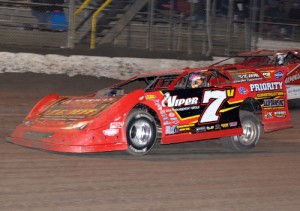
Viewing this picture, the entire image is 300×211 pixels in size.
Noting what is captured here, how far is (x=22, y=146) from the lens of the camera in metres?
9.44

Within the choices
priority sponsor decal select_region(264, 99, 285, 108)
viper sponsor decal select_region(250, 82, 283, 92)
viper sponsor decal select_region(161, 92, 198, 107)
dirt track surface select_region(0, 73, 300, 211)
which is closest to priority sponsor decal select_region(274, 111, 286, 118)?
priority sponsor decal select_region(264, 99, 285, 108)

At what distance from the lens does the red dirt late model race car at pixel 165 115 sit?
28.9 feet

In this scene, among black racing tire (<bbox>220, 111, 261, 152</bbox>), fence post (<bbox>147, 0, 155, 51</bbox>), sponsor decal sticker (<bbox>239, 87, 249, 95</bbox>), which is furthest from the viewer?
fence post (<bbox>147, 0, 155, 51</bbox>)

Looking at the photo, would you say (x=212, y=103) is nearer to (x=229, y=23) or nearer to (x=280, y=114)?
(x=280, y=114)

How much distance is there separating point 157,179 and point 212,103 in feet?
8.04

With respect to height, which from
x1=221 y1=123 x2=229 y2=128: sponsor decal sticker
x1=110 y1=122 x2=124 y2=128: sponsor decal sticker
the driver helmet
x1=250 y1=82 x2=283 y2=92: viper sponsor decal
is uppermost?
the driver helmet

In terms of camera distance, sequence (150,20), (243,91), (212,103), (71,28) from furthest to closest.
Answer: (150,20) → (71,28) → (243,91) → (212,103)

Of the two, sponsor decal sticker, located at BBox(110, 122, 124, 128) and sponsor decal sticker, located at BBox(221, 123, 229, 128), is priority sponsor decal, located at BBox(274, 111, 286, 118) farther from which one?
sponsor decal sticker, located at BBox(110, 122, 124, 128)

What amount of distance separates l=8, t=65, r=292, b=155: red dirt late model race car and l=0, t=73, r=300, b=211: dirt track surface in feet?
0.76

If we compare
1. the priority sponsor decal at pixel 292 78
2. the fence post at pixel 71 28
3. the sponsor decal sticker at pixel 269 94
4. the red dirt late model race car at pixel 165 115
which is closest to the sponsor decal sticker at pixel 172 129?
the red dirt late model race car at pixel 165 115

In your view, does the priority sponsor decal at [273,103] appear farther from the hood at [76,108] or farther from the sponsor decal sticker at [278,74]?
the hood at [76,108]

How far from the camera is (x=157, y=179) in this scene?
759cm

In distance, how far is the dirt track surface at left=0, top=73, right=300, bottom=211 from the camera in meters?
6.39

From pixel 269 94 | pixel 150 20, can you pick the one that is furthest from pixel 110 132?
pixel 150 20
